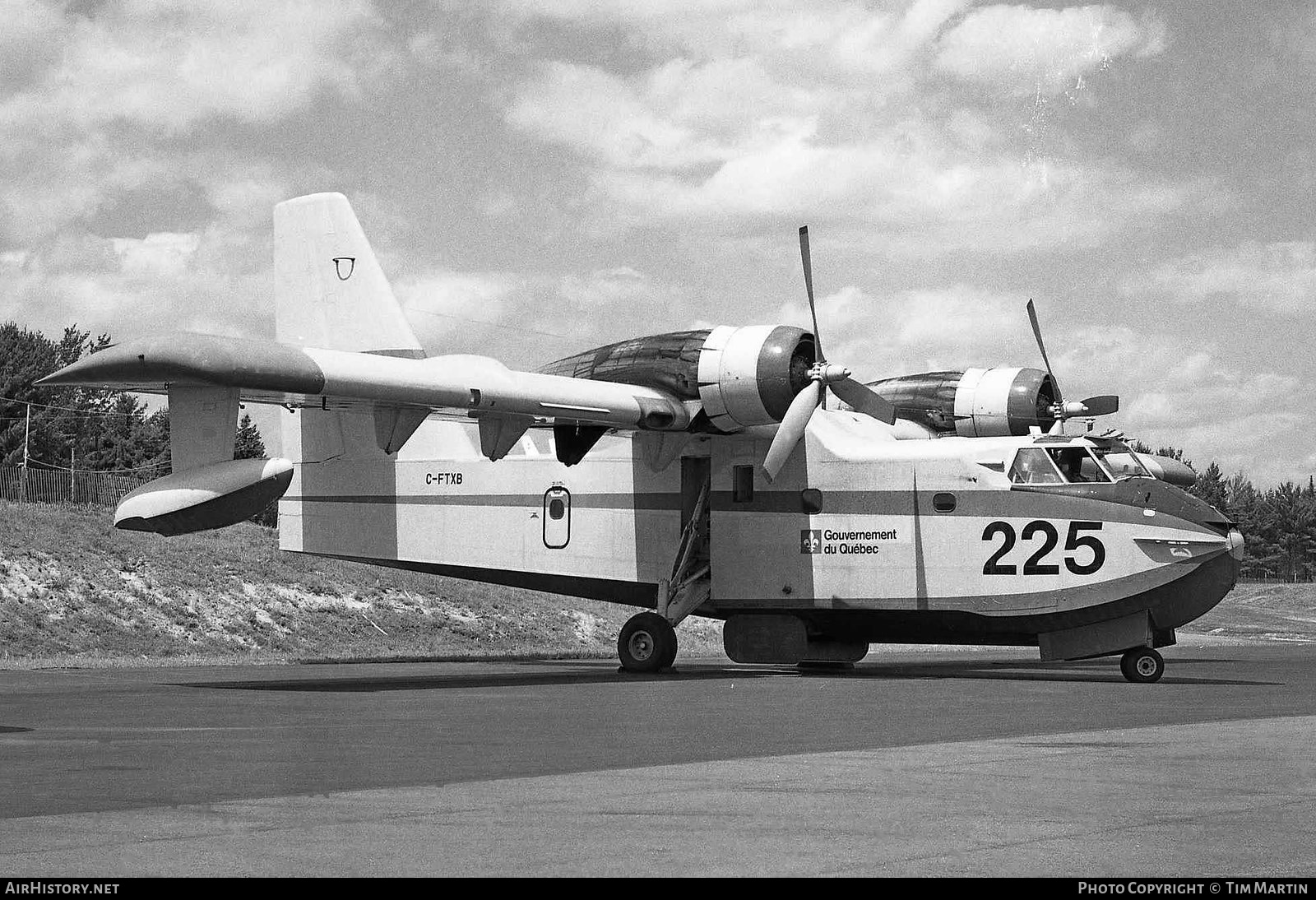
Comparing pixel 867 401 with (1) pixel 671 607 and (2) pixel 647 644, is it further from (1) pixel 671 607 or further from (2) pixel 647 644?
(2) pixel 647 644

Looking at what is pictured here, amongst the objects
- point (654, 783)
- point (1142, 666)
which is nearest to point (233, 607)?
point (1142, 666)

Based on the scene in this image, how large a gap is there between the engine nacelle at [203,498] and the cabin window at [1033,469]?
37.7 ft

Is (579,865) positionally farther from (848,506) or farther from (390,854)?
(848,506)

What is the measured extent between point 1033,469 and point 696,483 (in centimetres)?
589

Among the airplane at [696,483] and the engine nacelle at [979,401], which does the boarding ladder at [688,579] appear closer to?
the airplane at [696,483]

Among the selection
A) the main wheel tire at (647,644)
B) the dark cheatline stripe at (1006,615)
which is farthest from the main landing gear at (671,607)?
the dark cheatline stripe at (1006,615)

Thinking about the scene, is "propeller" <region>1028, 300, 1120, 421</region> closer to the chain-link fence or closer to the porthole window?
the porthole window

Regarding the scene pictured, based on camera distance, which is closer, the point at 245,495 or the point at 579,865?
the point at 579,865

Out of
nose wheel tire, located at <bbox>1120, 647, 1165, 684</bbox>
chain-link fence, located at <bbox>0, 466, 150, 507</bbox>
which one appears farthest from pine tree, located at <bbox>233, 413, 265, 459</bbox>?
nose wheel tire, located at <bbox>1120, 647, 1165, 684</bbox>

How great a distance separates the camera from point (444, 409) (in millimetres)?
22703

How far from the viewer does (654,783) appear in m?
9.73

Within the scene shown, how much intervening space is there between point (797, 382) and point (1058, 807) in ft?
54.4

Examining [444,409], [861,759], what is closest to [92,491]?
[444,409]

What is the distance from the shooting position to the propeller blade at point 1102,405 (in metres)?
28.5
